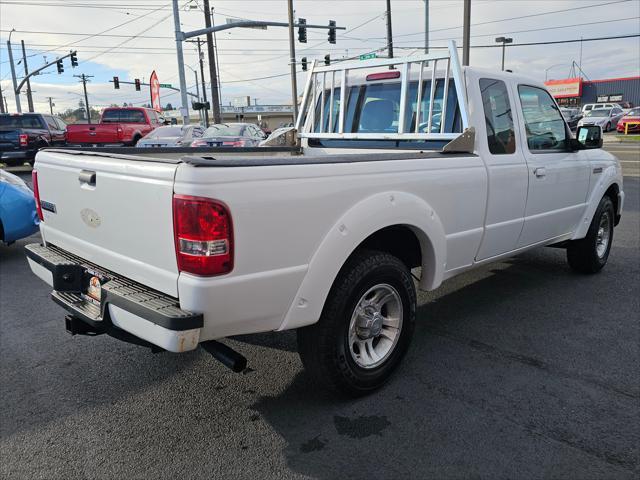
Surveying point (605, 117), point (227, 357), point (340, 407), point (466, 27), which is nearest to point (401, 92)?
point (340, 407)

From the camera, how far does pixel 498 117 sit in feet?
13.6

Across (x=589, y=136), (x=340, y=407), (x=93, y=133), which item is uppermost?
(x=93, y=133)

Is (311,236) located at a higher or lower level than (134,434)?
higher

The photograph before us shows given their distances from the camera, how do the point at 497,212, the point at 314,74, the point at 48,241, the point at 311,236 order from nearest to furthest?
the point at 311,236, the point at 48,241, the point at 497,212, the point at 314,74

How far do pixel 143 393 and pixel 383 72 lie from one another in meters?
3.25

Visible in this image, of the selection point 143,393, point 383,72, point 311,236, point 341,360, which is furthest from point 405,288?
point 383,72

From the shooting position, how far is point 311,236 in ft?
8.70

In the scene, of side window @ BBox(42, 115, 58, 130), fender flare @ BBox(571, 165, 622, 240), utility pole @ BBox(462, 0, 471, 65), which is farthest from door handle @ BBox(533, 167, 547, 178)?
side window @ BBox(42, 115, 58, 130)

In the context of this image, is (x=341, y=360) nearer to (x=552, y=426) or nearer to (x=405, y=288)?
(x=405, y=288)

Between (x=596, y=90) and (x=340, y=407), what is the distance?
71041 millimetres

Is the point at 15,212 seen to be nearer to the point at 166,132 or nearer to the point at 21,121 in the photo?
the point at 166,132

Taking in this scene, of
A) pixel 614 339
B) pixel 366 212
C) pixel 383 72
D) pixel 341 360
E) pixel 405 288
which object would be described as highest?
pixel 383 72

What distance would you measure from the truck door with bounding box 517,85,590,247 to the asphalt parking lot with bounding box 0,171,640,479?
805mm

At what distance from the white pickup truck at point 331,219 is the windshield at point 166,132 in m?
14.2
